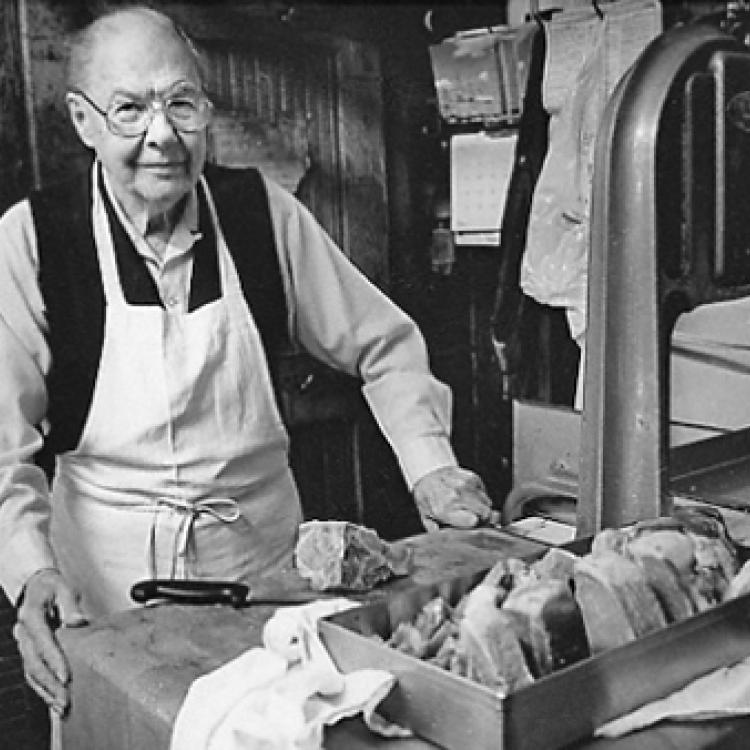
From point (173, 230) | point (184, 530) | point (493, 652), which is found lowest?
point (184, 530)

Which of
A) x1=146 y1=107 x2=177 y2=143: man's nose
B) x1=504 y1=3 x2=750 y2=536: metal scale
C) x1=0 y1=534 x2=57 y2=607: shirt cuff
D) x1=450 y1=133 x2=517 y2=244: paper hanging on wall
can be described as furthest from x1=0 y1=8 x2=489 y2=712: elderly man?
x1=450 y1=133 x2=517 y2=244: paper hanging on wall

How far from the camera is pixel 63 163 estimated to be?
2.01 m

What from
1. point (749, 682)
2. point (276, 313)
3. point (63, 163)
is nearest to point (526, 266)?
point (276, 313)

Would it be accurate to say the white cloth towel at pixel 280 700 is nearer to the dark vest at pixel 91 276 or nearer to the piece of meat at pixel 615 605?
the piece of meat at pixel 615 605

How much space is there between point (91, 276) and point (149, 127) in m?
0.24

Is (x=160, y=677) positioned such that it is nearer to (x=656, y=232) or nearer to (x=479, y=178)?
(x=656, y=232)

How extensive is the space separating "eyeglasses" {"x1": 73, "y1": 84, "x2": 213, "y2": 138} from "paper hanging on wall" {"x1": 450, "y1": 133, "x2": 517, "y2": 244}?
85cm

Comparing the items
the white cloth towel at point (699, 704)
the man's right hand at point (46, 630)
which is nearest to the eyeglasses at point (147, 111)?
the man's right hand at point (46, 630)

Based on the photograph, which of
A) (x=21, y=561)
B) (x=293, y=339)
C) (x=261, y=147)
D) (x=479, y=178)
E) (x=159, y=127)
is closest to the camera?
(x=21, y=561)

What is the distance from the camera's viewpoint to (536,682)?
0.72 m

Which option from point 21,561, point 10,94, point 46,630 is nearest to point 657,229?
point 46,630

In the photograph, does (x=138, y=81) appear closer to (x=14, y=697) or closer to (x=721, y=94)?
(x=721, y=94)

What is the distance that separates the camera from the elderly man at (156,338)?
1.68 metres

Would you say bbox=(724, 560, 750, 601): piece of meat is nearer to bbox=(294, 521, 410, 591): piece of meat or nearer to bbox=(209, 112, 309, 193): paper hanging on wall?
bbox=(294, 521, 410, 591): piece of meat
